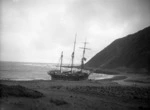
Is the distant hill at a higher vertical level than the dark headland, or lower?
higher

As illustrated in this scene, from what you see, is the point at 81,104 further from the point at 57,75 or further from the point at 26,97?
the point at 57,75

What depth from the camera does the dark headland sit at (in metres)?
9.94

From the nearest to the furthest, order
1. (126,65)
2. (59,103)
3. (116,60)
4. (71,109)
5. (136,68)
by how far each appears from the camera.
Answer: (71,109) < (59,103) < (136,68) < (126,65) < (116,60)

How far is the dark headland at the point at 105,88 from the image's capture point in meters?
9.94

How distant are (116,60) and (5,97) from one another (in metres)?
106

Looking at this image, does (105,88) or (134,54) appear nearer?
(105,88)

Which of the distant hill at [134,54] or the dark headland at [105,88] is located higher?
the distant hill at [134,54]

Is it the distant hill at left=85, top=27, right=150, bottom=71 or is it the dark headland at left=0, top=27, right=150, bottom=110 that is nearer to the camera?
the dark headland at left=0, top=27, right=150, bottom=110

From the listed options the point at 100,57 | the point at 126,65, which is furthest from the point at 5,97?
the point at 100,57

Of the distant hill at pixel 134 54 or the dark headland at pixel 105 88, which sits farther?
the distant hill at pixel 134 54

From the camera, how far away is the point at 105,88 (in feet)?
61.8

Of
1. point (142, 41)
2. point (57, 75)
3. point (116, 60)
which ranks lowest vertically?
point (57, 75)

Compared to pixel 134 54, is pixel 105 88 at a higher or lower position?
lower

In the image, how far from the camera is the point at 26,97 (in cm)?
1036
